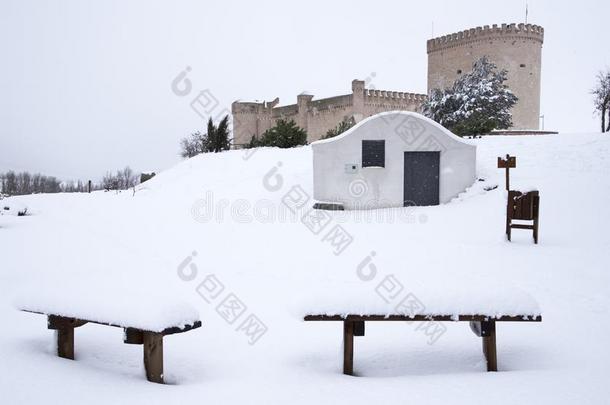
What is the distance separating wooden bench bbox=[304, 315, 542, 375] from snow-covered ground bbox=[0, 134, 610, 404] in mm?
134

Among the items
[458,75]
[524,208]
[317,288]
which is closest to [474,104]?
[458,75]

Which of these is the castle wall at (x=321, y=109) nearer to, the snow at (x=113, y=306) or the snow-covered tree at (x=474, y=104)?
the snow-covered tree at (x=474, y=104)

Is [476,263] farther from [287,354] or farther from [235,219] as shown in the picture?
[235,219]

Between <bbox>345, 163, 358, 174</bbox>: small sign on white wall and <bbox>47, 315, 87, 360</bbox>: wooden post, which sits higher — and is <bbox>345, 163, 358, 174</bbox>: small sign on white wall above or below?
above

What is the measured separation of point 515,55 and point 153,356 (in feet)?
131

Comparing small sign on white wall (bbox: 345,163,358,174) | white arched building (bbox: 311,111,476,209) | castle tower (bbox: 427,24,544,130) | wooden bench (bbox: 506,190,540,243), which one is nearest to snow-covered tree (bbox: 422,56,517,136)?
castle tower (bbox: 427,24,544,130)

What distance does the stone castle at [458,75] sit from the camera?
37469 millimetres

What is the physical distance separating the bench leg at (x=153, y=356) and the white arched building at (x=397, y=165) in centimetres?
1318

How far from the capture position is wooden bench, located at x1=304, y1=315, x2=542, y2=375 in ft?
14.0

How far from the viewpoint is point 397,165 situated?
55.5ft

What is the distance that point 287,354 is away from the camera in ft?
16.7

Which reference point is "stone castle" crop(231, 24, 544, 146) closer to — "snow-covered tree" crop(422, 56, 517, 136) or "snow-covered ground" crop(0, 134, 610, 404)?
"snow-covered tree" crop(422, 56, 517, 136)

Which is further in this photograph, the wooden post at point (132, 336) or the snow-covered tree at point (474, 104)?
the snow-covered tree at point (474, 104)

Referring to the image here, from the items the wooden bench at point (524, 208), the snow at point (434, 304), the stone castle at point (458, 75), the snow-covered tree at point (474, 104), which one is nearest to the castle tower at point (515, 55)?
the stone castle at point (458, 75)
